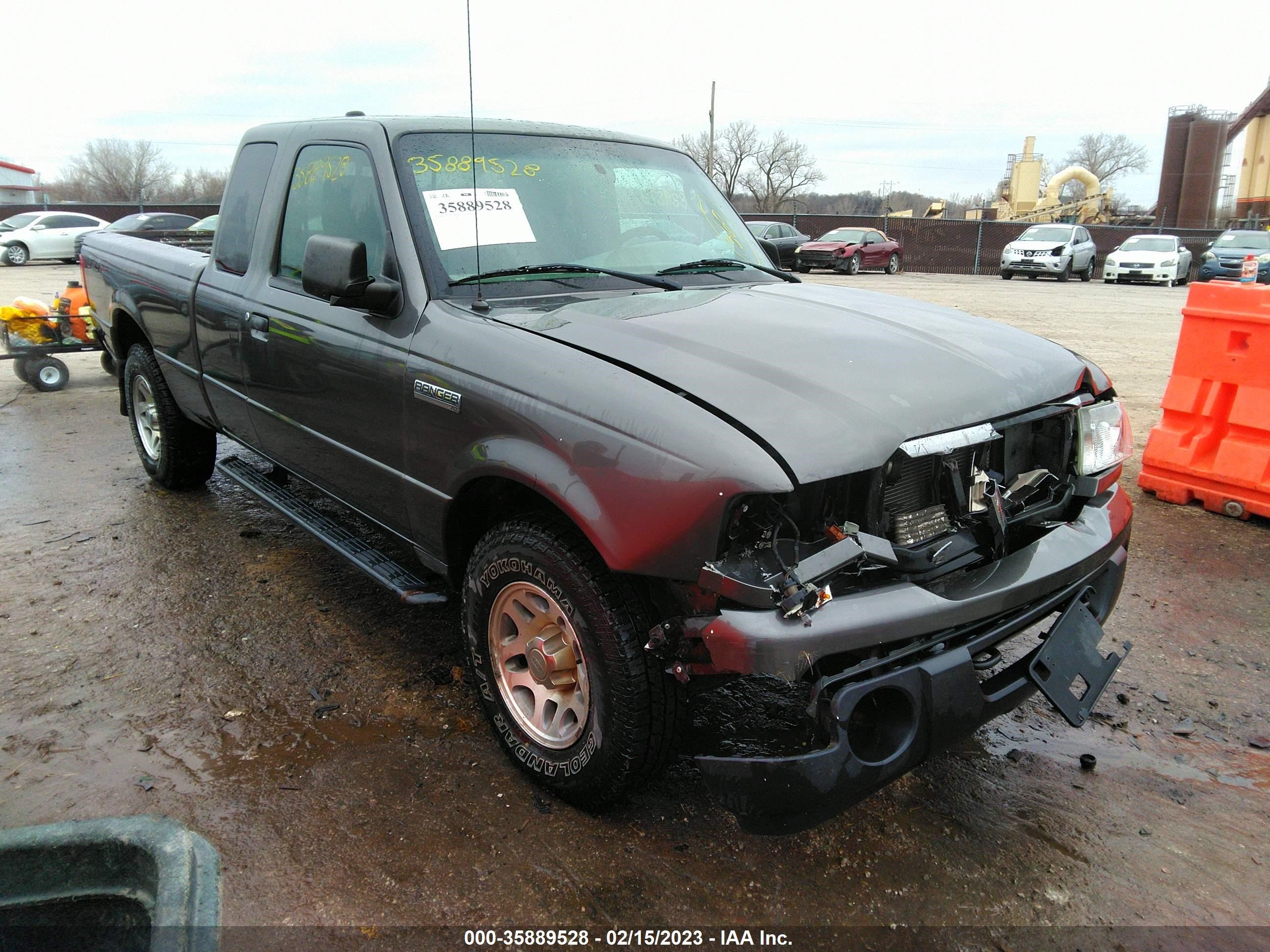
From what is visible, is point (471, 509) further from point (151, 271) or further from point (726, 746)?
point (151, 271)

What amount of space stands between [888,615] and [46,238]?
2911 cm

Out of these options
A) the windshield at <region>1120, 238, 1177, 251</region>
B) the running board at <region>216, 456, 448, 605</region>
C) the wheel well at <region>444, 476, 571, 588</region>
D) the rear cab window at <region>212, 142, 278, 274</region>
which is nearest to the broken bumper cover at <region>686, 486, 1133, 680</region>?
the wheel well at <region>444, 476, 571, 588</region>

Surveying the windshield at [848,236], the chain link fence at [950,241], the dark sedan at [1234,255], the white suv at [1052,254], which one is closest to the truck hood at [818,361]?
the dark sedan at [1234,255]

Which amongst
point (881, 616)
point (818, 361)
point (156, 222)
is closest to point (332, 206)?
point (818, 361)

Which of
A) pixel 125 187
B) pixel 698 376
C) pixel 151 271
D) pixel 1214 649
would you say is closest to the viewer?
pixel 698 376

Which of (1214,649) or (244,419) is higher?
(244,419)

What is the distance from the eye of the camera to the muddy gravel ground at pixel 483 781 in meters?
2.29

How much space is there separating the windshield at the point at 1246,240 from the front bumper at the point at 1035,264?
3.67m

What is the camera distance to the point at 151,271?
15.5 feet

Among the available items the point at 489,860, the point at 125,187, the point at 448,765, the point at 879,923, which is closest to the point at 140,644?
the point at 448,765

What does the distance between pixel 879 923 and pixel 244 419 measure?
10.8 feet

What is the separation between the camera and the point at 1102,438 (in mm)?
2830

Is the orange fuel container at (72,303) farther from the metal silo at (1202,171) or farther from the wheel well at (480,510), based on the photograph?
the metal silo at (1202,171)

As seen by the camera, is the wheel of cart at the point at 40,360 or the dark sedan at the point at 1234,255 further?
the dark sedan at the point at 1234,255
